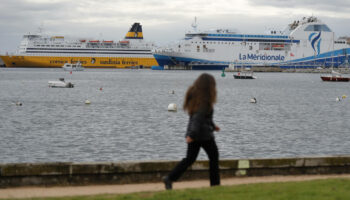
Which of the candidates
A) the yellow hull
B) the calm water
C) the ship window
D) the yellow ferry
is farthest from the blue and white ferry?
the calm water

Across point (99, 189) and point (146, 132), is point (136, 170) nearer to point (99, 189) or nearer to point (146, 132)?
point (99, 189)

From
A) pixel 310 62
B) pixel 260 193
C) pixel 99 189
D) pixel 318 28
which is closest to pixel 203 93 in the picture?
pixel 260 193

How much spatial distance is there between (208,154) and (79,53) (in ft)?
541

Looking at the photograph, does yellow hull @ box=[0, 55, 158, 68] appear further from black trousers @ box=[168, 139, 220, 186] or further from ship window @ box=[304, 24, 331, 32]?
black trousers @ box=[168, 139, 220, 186]

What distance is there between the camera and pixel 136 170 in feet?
35.7

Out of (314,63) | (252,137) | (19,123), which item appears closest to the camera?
(252,137)

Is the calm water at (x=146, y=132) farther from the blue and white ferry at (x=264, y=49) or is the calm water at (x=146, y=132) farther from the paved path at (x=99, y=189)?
the blue and white ferry at (x=264, y=49)

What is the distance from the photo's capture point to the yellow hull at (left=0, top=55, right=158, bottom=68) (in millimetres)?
173000

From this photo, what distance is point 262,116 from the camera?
124 ft

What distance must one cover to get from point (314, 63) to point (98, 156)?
494 ft

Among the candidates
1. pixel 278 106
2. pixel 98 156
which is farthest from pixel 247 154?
pixel 278 106

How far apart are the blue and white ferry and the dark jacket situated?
139 metres

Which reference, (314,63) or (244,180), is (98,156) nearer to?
(244,180)

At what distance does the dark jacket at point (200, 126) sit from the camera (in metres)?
8.96
